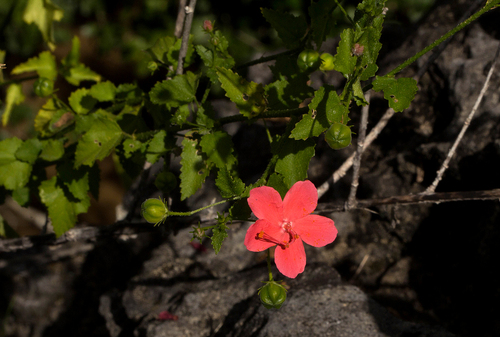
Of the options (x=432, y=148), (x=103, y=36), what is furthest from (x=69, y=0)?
(x=432, y=148)

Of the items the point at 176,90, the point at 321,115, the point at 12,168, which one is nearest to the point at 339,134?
the point at 321,115

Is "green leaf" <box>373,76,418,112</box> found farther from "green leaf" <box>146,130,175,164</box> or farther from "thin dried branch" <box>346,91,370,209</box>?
"green leaf" <box>146,130,175,164</box>

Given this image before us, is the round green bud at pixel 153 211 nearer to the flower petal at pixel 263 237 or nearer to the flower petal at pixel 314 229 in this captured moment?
the flower petal at pixel 263 237

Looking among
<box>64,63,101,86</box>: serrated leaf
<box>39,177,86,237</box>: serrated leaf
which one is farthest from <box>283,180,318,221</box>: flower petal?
<box>64,63,101,86</box>: serrated leaf

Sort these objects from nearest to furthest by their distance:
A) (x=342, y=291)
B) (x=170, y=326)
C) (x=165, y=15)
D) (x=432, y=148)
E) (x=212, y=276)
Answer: (x=342, y=291) < (x=170, y=326) < (x=432, y=148) < (x=212, y=276) < (x=165, y=15)

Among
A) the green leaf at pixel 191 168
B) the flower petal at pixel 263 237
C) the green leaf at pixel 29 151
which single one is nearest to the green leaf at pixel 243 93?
the green leaf at pixel 191 168

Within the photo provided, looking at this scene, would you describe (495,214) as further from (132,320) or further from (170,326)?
(132,320)
